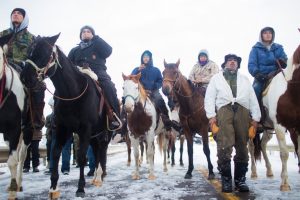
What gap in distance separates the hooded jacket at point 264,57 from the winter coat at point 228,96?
5.84ft

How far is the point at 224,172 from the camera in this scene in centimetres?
636

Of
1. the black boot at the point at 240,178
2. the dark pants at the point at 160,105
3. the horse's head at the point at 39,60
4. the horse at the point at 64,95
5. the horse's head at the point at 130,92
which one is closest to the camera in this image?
the horse's head at the point at 39,60

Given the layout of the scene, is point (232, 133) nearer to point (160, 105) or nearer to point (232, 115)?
point (232, 115)

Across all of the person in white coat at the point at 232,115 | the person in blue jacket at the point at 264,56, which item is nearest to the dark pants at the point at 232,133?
the person in white coat at the point at 232,115

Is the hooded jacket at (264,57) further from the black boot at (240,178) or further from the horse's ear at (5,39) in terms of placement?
the horse's ear at (5,39)

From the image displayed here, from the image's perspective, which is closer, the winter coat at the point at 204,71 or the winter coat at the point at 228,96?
the winter coat at the point at 228,96

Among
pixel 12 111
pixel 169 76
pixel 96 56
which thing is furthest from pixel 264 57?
pixel 12 111

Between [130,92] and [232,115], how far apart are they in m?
3.34

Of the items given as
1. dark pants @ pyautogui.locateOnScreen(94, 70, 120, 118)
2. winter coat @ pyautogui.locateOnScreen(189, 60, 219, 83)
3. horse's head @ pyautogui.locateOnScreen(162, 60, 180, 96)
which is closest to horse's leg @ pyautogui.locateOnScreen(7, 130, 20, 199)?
dark pants @ pyautogui.locateOnScreen(94, 70, 120, 118)

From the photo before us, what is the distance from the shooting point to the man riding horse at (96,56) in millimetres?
8086

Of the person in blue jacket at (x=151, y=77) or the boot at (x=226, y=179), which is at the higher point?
the person in blue jacket at (x=151, y=77)

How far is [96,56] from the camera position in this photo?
8.34 metres

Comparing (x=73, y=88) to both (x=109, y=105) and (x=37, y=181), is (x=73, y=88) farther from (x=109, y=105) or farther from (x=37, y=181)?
(x=37, y=181)

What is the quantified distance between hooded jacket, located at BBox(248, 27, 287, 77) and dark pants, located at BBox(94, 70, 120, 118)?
11.9 ft
